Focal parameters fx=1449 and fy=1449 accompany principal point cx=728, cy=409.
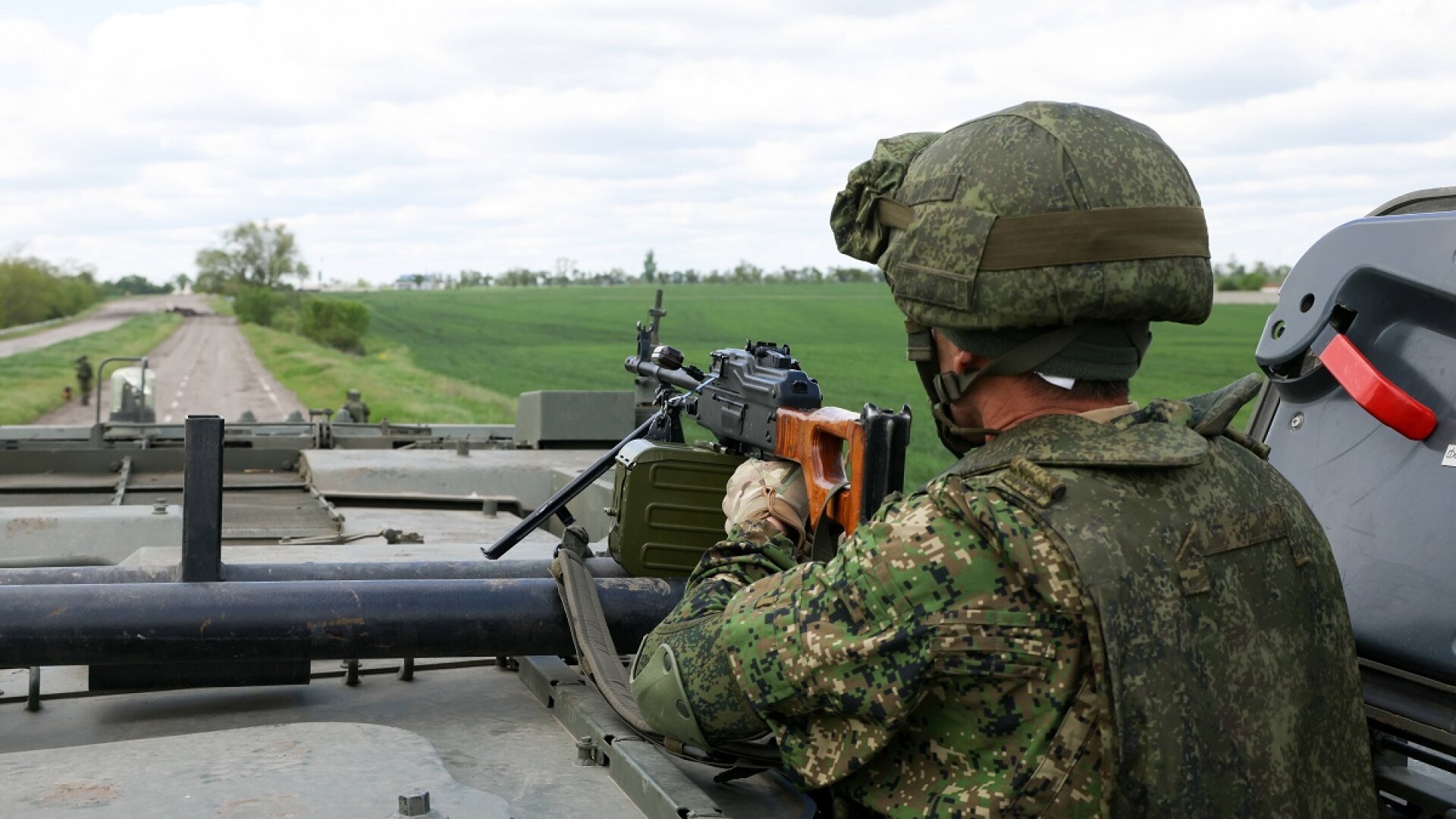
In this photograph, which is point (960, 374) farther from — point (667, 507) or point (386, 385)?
point (386, 385)

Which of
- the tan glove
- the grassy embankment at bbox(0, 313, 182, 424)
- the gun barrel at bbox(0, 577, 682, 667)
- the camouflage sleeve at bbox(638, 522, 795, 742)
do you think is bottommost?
the grassy embankment at bbox(0, 313, 182, 424)

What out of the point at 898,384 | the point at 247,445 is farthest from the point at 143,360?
the point at 898,384

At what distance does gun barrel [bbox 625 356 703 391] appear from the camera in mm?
3689

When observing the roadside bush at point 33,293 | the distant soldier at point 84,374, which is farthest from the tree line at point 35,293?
the distant soldier at point 84,374

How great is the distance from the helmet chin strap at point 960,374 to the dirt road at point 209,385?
26162mm

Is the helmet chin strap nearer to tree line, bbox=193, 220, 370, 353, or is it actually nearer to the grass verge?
the grass verge

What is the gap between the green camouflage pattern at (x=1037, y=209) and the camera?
2.00 metres

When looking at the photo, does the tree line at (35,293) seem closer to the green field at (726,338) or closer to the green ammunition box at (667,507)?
the green field at (726,338)

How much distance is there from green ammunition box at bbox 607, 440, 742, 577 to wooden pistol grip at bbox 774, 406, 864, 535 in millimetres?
384

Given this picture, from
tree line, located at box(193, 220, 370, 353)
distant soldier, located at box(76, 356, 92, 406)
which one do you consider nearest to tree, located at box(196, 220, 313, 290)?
tree line, located at box(193, 220, 370, 353)

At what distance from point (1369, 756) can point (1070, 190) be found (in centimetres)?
97

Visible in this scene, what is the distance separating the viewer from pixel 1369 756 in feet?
7.14

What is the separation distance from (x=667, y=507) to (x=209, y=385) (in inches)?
2108

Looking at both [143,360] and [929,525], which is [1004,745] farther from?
[143,360]
